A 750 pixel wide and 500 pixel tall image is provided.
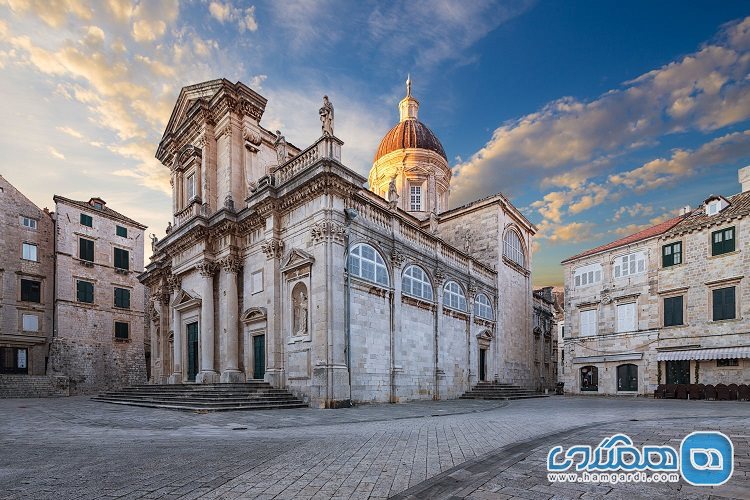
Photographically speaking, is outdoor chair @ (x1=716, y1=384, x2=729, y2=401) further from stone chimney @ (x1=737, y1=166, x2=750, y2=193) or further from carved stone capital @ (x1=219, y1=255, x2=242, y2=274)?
carved stone capital @ (x1=219, y1=255, x2=242, y2=274)

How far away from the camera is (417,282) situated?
77.1ft

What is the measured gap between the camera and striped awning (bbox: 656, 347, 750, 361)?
78.5 ft

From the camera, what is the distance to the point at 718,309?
2570 centimetres

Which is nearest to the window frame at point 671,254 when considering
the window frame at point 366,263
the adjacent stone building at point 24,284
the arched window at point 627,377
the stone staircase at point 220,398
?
the arched window at point 627,377

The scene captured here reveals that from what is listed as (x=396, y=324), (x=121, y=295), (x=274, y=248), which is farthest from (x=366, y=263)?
(x=121, y=295)

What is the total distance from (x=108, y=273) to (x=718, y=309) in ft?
152

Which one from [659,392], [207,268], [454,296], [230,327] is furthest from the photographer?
[454,296]

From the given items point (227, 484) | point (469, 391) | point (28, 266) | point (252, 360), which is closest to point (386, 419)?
point (227, 484)

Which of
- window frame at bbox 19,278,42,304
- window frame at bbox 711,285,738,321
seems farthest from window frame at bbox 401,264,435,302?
window frame at bbox 19,278,42,304

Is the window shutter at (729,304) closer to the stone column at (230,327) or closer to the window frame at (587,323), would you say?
the window frame at (587,323)

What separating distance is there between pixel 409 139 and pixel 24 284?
34.7m

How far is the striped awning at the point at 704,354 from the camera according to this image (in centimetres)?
2392

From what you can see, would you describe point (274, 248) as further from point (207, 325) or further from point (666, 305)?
point (666, 305)

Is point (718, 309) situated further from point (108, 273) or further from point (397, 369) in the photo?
point (108, 273)
